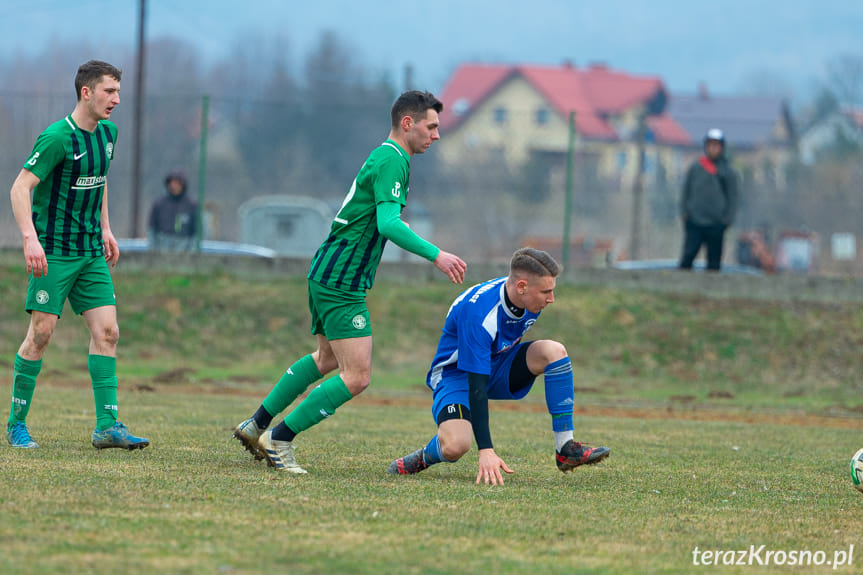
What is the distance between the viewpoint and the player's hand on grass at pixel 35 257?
6656mm

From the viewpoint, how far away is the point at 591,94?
57.2m

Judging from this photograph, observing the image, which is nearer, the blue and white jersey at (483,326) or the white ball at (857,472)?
the white ball at (857,472)

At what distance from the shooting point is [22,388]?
7.26 m

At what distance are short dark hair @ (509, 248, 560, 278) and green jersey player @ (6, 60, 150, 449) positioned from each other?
256 cm

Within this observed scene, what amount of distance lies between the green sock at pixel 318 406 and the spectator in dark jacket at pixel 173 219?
433 inches

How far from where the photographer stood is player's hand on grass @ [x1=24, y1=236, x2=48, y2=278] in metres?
6.66

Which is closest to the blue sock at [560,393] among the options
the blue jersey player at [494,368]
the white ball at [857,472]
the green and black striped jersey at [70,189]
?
the blue jersey player at [494,368]

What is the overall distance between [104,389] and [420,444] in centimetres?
235

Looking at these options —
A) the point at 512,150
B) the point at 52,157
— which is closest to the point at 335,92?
the point at 512,150

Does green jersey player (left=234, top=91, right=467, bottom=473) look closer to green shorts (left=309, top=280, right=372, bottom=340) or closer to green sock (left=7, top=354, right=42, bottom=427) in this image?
green shorts (left=309, top=280, right=372, bottom=340)

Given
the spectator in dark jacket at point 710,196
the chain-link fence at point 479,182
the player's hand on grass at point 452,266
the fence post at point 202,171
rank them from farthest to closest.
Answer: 1. the chain-link fence at point 479,182
2. the fence post at point 202,171
3. the spectator in dark jacket at point 710,196
4. the player's hand on grass at point 452,266

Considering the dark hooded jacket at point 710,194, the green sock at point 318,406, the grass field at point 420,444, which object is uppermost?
the dark hooded jacket at point 710,194

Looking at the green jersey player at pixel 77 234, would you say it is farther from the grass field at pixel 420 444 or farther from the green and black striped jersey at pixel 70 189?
the grass field at pixel 420 444

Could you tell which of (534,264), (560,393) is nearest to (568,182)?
(560,393)
